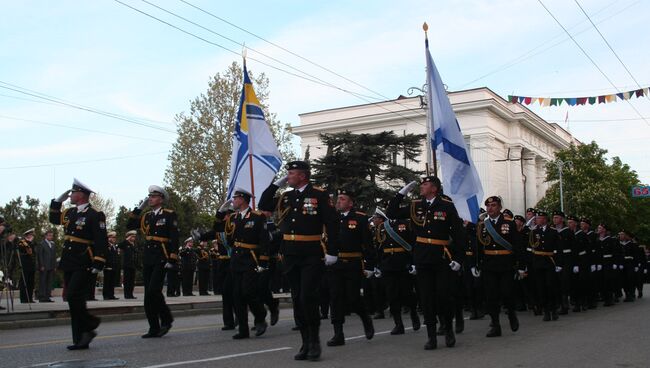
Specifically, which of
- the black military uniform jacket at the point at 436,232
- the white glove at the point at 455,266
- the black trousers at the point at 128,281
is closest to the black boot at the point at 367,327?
the black military uniform jacket at the point at 436,232

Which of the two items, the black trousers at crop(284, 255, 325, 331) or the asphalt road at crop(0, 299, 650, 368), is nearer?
the asphalt road at crop(0, 299, 650, 368)

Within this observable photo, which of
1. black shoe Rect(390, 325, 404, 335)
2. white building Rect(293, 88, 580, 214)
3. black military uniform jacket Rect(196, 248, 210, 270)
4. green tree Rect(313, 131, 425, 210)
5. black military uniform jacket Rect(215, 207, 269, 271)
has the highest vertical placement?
white building Rect(293, 88, 580, 214)

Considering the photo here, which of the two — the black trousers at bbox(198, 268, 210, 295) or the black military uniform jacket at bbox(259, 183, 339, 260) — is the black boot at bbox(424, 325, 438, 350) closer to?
the black military uniform jacket at bbox(259, 183, 339, 260)

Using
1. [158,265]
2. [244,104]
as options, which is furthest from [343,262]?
[244,104]

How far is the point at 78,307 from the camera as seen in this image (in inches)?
361

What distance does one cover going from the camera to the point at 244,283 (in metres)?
10.4

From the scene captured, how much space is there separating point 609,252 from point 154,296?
13.3 metres

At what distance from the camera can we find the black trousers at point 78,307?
9.20 meters

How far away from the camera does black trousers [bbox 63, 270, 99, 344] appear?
9195 millimetres

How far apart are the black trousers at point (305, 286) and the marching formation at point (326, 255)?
0.01 meters

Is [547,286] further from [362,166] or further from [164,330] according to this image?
[362,166]

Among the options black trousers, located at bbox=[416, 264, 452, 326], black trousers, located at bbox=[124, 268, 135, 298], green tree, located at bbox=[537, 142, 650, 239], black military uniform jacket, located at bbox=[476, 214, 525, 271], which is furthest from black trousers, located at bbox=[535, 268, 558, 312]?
green tree, located at bbox=[537, 142, 650, 239]

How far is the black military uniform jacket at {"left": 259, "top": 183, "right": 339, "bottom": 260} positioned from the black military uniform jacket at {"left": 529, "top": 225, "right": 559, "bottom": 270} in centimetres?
703

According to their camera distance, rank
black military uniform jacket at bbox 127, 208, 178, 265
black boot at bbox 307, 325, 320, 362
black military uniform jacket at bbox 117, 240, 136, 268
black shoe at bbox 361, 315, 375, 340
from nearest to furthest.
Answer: black boot at bbox 307, 325, 320, 362
black shoe at bbox 361, 315, 375, 340
black military uniform jacket at bbox 127, 208, 178, 265
black military uniform jacket at bbox 117, 240, 136, 268
